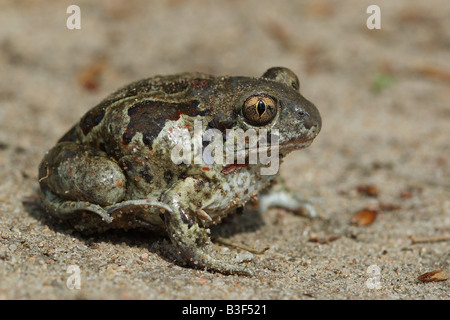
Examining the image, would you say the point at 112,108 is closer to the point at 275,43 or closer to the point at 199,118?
the point at 199,118

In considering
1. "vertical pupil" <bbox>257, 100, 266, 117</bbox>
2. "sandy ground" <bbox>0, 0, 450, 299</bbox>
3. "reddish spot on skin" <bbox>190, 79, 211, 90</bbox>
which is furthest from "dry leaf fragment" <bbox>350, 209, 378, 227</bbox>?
"reddish spot on skin" <bbox>190, 79, 211, 90</bbox>

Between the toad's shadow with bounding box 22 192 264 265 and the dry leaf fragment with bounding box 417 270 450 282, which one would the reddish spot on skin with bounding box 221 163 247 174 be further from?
the dry leaf fragment with bounding box 417 270 450 282

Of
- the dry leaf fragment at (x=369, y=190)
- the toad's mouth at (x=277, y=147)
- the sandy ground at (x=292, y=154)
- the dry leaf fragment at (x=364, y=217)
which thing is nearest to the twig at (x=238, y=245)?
the sandy ground at (x=292, y=154)

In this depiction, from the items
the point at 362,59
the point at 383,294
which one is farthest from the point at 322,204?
the point at 362,59

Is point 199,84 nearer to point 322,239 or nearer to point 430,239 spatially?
point 322,239

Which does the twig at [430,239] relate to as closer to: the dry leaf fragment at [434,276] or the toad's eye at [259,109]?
the dry leaf fragment at [434,276]

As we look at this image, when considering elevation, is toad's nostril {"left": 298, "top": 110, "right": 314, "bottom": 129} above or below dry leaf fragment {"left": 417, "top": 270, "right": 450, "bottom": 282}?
above
